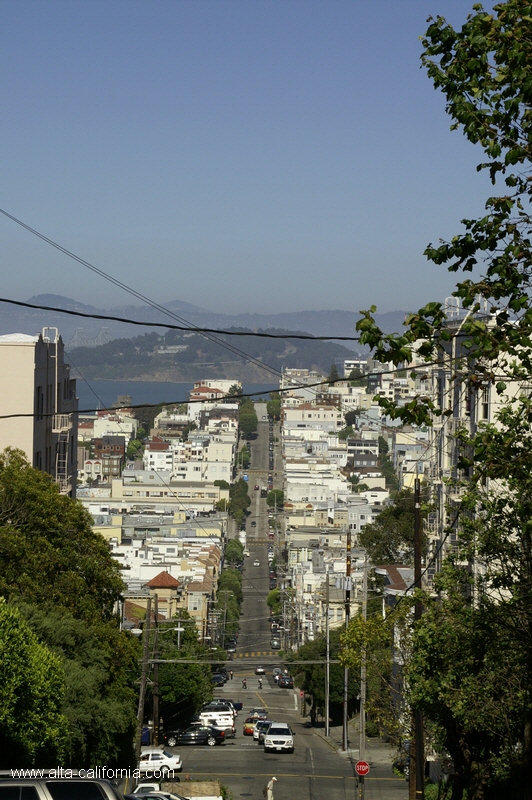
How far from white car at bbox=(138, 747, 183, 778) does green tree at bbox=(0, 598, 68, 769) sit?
13143 mm

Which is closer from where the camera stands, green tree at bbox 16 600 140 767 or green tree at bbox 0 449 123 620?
green tree at bbox 16 600 140 767

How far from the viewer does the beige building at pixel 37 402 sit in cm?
3256

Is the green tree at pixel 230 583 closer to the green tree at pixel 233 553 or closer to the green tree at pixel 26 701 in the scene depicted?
the green tree at pixel 233 553

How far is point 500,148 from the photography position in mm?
9242

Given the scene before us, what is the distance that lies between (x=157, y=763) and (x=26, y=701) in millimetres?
15890

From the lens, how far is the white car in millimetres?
28906

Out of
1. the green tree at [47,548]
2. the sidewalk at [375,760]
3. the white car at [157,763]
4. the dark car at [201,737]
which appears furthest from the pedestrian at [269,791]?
the dark car at [201,737]

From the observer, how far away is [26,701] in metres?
15.2

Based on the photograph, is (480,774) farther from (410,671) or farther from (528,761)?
(528,761)

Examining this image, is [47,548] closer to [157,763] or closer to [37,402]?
[157,763]

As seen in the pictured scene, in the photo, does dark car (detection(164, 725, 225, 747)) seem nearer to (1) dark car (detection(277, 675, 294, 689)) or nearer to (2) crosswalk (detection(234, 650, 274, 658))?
(1) dark car (detection(277, 675, 294, 689))

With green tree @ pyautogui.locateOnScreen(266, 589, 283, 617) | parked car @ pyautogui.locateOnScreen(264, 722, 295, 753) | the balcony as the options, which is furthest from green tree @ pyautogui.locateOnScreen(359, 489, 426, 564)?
green tree @ pyautogui.locateOnScreen(266, 589, 283, 617)

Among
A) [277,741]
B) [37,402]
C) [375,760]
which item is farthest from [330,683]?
[37,402]

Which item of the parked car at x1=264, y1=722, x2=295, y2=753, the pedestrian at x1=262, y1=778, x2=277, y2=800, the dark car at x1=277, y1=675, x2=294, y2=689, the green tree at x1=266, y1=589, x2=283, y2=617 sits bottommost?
the dark car at x1=277, y1=675, x2=294, y2=689
